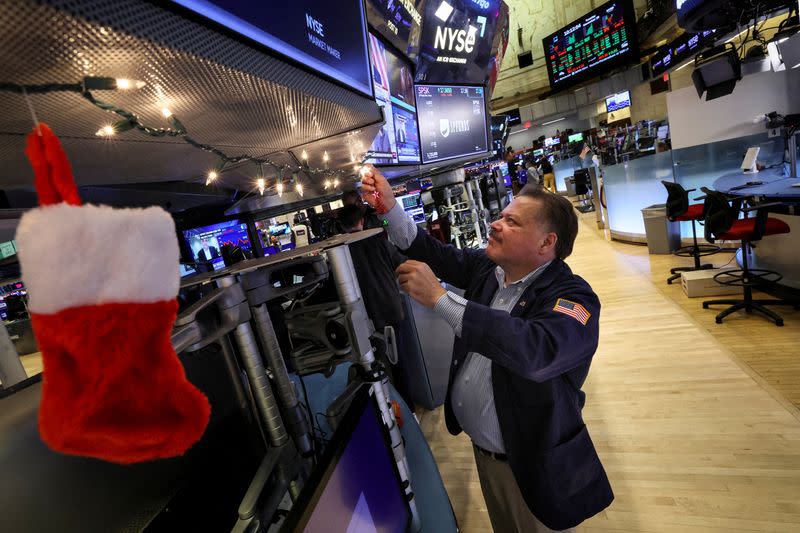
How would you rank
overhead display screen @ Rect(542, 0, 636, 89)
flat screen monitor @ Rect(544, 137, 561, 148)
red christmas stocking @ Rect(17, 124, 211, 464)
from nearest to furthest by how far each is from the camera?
red christmas stocking @ Rect(17, 124, 211, 464) < overhead display screen @ Rect(542, 0, 636, 89) < flat screen monitor @ Rect(544, 137, 561, 148)

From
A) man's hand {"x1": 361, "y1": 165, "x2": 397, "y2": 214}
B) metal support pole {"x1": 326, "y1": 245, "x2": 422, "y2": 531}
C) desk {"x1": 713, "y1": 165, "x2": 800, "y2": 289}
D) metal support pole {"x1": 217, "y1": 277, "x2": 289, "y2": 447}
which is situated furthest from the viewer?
desk {"x1": 713, "y1": 165, "x2": 800, "y2": 289}

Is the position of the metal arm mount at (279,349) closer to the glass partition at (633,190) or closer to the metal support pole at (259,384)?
the metal support pole at (259,384)

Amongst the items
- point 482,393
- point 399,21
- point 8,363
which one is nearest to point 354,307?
point 482,393

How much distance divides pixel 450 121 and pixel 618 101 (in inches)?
565

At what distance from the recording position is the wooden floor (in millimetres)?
2135

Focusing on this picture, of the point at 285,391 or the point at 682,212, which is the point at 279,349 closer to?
the point at 285,391

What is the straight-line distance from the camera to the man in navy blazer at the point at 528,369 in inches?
50.1

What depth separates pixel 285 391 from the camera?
4.11ft

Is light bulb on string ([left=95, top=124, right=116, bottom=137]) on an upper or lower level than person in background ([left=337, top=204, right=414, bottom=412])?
upper

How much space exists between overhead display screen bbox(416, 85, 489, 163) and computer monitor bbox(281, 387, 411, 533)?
329cm

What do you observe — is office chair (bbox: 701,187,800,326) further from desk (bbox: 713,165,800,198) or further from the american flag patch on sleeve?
the american flag patch on sleeve

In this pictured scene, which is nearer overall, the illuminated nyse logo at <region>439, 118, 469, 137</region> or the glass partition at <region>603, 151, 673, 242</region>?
the illuminated nyse logo at <region>439, 118, 469, 137</region>

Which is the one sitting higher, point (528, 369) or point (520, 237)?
point (520, 237)

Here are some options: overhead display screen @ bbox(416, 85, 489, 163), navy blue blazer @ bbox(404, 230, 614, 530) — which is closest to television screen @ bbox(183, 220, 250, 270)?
overhead display screen @ bbox(416, 85, 489, 163)
